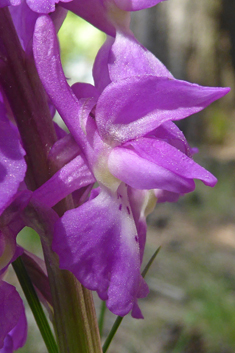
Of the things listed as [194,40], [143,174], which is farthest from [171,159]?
[194,40]

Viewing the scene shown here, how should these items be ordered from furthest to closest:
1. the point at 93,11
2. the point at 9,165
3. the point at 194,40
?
the point at 194,40, the point at 93,11, the point at 9,165

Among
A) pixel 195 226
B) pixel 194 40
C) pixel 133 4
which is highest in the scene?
pixel 133 4

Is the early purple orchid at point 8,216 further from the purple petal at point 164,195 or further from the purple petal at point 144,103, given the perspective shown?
the purple petal at point 164,195

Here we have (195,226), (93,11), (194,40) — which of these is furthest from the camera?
(194,40)

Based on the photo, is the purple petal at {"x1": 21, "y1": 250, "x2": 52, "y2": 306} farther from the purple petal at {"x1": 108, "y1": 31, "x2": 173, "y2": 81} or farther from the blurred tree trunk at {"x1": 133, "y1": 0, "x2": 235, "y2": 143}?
the blurred tree trunk at {"x1": 133, "y1": 0, "x2": 235, "y2": 143}

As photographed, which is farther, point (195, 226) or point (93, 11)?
point (195, 226)

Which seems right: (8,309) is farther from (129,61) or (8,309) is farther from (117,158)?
(129,61)

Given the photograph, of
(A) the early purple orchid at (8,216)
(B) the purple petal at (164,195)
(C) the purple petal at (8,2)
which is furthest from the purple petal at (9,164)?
(B) the purple petal at (164,195)

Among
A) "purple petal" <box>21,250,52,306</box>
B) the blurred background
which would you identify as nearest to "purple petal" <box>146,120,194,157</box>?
"purple petal" <box>21,250,52,306</box>

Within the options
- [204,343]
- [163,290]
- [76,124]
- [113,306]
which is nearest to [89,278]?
[113,306]
